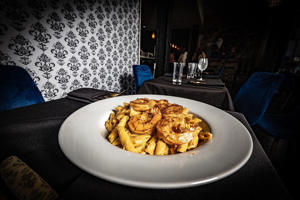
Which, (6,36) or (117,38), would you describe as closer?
(6,36)

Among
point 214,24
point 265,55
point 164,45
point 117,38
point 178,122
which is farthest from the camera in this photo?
point 214,24

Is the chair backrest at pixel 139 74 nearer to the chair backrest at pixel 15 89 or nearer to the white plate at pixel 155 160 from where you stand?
the chair backrest at pixel 15 89

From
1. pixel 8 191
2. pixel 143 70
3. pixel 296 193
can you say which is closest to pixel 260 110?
pixel 296 193

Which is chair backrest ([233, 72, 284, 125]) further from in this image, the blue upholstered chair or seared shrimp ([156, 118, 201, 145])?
seared shrimp ([156, 118, 201, 145])

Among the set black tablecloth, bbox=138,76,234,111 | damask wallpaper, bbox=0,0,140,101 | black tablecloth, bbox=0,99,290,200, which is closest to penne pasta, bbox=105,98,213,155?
black tablecloth, bbox=0,99,290,200

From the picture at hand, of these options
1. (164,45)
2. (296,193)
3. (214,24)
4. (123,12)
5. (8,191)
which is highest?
(214,24)

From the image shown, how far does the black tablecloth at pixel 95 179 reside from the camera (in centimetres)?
23

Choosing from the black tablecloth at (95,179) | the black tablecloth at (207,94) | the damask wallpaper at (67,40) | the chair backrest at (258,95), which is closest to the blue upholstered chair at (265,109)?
the chair backrest at (258,95)

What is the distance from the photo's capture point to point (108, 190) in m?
0.23

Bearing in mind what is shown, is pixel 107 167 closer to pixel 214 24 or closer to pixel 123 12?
pixel 123 12

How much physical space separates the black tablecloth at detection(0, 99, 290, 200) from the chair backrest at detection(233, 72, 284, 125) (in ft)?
3.37

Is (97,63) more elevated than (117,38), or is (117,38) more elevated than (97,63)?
(117,38)

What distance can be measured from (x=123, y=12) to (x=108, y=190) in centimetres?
298

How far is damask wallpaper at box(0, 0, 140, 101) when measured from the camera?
3.99ft
